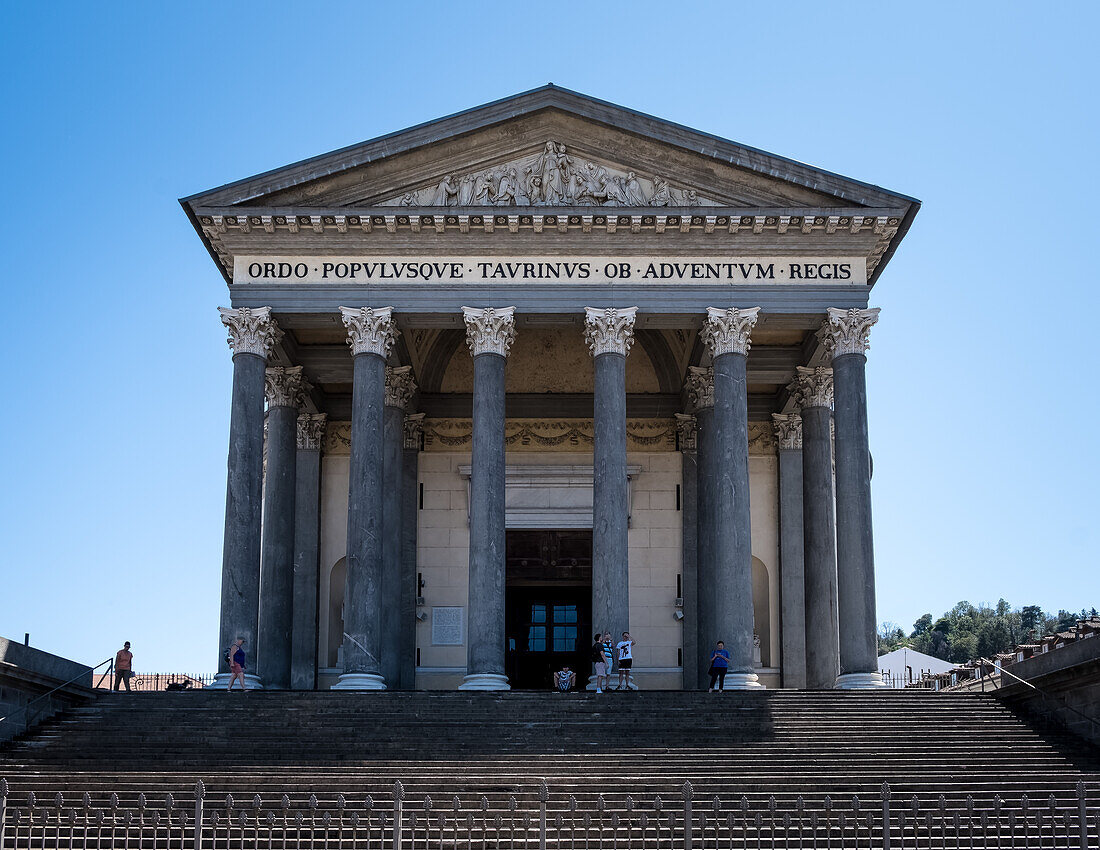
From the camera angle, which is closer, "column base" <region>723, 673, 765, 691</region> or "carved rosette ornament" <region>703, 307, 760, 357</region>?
"column base" <region>723, 673, 765, 691</region>

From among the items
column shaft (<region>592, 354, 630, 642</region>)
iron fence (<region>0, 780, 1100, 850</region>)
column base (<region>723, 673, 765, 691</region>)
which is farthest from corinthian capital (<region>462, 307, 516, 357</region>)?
iron fence (<region>0, 780, 1100, 850</region>)

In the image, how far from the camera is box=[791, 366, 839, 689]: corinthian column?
3472 cm

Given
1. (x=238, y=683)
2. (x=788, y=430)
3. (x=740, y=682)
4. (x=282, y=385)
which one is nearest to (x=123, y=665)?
(x=238, y=683)

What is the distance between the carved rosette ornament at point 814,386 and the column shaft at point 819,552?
0.95 ft

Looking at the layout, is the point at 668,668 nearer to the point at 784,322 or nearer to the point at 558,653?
the point at 558,653

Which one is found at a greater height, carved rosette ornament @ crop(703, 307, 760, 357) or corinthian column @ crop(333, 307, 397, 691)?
carved rosette ornament @ crop(703, 307, 760, 357)

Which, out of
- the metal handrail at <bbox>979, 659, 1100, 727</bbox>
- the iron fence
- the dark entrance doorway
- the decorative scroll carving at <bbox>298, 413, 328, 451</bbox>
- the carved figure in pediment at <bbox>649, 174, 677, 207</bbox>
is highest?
the carved figure in pediment at <bbox>649, 174, 677, 207</bbox>

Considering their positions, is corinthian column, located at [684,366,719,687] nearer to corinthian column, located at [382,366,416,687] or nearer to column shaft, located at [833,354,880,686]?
column shaft, located at [833,354,880,686]

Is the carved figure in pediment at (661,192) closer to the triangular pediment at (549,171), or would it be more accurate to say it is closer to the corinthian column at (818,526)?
the triangular pediment at (549,171)

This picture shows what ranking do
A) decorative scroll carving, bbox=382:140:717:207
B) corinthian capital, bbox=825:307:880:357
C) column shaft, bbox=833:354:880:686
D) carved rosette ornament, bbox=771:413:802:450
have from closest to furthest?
1. column shaft, bbox=833:354:880:686
2. corinthian capital, bbox=825:307:880:357
3. decorative scroll carving, bbox=382:140:717:207
4. carved rosette ornament, bbox=771:413:802:450

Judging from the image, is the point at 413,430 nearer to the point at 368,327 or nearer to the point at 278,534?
the point at 278,534

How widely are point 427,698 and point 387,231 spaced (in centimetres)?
1181

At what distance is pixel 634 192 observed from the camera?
3338 centimetres

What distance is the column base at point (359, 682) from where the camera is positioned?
29969 millimetres
